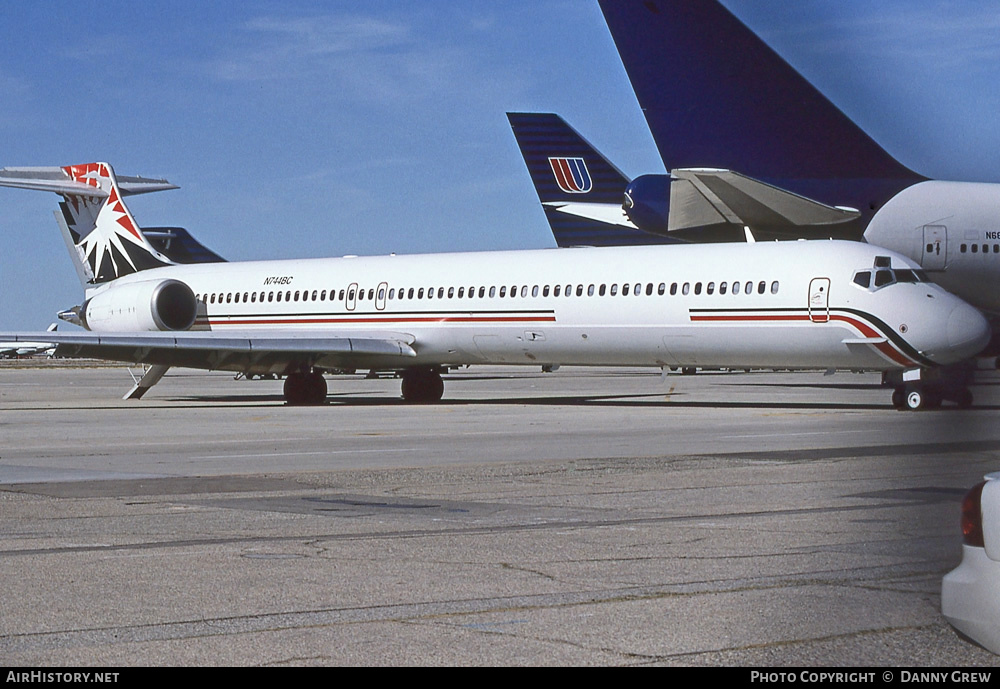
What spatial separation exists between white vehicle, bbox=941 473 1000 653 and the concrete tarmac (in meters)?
0.08

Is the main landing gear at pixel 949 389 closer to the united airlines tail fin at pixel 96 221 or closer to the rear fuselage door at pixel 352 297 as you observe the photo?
the rear fuselage door at pixel 352 297

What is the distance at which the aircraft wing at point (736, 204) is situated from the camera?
511cm

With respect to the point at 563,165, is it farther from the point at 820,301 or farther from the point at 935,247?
the point at 935,247

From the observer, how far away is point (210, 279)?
129 feet

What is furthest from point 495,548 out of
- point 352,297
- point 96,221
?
point 96,221

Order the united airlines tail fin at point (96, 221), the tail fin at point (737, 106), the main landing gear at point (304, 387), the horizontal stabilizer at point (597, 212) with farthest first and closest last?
the horizontal stabilizer at point (597, 212) < the united airlines tail fin at point (96, 221) < the main landing gear at point (304, 387) < the tail fin at point (737, 106)

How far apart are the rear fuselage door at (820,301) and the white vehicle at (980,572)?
867 inches

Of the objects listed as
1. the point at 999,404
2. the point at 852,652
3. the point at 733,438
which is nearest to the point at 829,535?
the point at 852,652

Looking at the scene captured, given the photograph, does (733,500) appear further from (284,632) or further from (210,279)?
(210,279)

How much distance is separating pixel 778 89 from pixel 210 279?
3641 centimetres

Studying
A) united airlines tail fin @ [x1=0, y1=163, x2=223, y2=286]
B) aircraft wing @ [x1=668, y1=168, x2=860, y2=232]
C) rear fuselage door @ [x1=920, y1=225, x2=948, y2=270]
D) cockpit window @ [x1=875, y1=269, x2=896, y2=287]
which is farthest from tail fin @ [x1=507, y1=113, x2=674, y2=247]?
rear fuselage door @ [x1=920, y1=225, x2=948, y2=270]

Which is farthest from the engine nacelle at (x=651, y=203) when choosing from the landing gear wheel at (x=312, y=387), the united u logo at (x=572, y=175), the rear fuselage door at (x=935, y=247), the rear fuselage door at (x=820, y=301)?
the united u logo at (x=572, y=175)

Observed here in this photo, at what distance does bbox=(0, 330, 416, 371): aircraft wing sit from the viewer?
31672 mm

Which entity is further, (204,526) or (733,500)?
(733,500)
